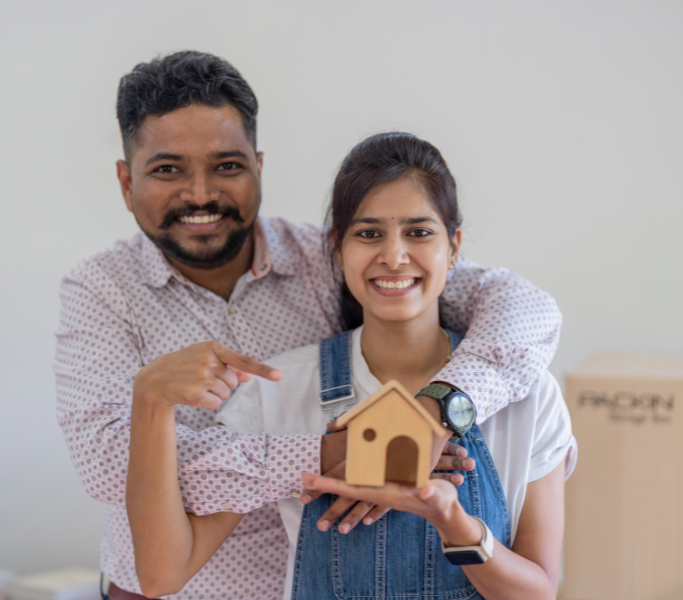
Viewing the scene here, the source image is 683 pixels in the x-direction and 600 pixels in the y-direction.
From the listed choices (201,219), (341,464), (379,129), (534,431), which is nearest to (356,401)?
(341,464)

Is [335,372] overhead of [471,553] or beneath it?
overhead

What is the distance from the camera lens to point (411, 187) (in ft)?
4.41

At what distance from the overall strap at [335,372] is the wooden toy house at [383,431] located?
15.9 inches

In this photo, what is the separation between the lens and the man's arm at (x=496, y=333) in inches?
48.2

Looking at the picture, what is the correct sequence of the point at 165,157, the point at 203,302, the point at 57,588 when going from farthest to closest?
the point at 57,588 → the point at 203,302 → the point at 165,157

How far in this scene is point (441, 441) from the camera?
43.4 inches

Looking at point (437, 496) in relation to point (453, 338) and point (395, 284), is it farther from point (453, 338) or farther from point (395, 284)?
point (453, 338)

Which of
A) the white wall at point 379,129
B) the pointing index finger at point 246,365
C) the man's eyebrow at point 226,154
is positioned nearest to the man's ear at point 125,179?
the man's eyebrow at point 226,154

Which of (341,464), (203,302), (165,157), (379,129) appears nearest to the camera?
(341,464)

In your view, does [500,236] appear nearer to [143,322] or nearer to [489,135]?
[489,135]

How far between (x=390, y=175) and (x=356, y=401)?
0.47 m

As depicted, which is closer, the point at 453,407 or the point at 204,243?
the point at 453,407

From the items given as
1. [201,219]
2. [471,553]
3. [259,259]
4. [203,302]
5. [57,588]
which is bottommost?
[57,588]

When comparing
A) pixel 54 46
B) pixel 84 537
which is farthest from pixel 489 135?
pixel 84 537
